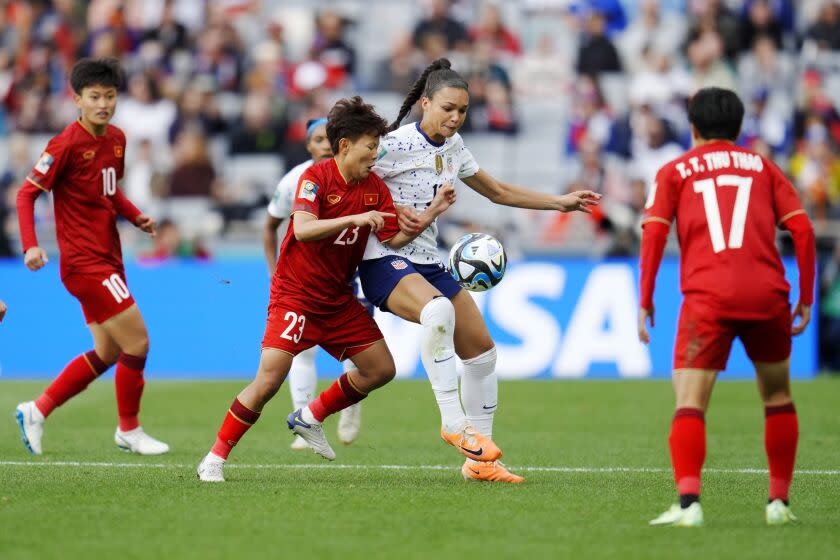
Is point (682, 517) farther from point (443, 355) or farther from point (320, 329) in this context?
point (320, 329)

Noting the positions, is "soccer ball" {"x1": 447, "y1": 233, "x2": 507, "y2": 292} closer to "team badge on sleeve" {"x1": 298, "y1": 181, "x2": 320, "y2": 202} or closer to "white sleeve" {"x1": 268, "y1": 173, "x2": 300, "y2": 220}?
"team badge on sleeve" {"x1": 298, "y1": 181, "x2": 320, "y2": 202}

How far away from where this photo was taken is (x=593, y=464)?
834 centimetres

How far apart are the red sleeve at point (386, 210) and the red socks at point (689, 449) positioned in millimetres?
2315

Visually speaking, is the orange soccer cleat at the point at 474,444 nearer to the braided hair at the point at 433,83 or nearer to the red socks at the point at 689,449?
the red socks at the point at 689,449

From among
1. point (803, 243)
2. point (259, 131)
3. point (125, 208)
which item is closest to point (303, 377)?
point (125, 208)

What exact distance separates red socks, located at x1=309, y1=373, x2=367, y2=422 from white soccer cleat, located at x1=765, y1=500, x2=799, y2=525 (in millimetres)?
2542

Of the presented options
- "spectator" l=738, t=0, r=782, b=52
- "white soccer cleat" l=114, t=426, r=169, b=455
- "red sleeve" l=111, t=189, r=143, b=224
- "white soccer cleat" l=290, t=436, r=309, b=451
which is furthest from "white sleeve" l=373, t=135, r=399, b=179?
"spectator" l=738, t=0, r=782, b=52

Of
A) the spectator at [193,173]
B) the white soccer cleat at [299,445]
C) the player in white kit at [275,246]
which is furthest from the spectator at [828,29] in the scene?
the white soccer cleat at [299,445]

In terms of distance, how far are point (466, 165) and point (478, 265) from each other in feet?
2.15

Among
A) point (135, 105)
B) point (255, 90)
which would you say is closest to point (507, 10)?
point (255, 90)

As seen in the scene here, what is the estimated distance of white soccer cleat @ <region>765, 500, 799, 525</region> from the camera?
5.86m

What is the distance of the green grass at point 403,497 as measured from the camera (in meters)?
5.29

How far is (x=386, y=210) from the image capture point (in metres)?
7.33

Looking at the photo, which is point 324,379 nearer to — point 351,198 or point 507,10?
point 351,198
